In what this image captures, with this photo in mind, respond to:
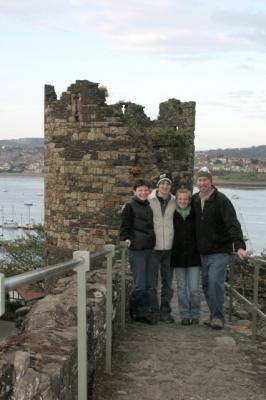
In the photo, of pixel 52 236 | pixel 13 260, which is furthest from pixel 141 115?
pixel 13 260

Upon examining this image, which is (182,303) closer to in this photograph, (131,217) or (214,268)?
(214,268)

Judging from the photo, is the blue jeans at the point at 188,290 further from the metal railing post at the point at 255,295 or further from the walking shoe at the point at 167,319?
the metal railing post at the point at 255,295

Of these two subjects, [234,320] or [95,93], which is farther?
[95,93]

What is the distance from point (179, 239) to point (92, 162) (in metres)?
4.67

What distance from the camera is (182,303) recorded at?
654 centimetres

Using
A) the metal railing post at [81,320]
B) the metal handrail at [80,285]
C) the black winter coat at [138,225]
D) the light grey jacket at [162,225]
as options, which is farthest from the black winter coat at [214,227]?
the metal railing post at [81,320]

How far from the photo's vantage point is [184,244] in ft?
20.7

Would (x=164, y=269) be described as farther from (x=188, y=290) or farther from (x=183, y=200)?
(x=183, y=200)

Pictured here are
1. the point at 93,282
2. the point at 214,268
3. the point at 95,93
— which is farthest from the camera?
the point at 95,93

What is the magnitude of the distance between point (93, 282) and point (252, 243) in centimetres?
5364

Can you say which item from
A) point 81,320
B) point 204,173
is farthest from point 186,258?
point 81,320

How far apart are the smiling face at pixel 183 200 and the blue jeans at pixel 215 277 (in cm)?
62

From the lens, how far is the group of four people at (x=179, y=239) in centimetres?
612

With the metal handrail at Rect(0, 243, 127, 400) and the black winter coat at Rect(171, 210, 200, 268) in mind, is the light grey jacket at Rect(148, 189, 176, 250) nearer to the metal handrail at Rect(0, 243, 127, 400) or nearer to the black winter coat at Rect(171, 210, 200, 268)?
the black winter coat at Rect(171, 210, 200, 268)
